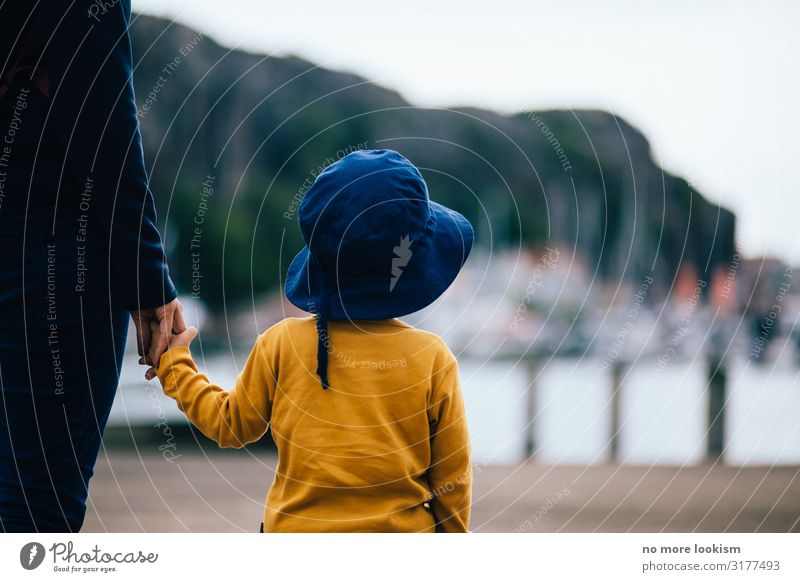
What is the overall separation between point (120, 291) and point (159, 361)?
19cm

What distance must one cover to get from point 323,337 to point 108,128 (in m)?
0.64

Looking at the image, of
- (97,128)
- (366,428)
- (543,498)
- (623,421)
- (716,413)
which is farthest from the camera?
(623,421)

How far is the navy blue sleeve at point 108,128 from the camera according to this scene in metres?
1.79

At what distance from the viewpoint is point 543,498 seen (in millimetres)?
4449

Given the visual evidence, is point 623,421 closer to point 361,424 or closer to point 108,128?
point 361,424

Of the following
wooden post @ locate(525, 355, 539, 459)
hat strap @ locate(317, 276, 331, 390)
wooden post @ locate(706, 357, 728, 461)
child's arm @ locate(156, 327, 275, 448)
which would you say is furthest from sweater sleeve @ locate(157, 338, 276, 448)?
wooden post @ locate(525, 355, 539, 459)

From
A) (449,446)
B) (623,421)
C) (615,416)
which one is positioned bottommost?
(623,421)

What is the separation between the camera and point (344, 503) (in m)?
1.72

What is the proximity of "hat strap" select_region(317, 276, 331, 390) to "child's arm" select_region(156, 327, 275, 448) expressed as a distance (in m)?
0.12

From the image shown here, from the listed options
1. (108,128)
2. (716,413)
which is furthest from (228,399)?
(716,413)

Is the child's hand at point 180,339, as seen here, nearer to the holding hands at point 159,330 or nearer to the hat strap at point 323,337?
the holding hands at point 159,330

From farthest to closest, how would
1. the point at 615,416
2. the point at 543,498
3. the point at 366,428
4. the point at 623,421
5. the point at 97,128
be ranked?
the point at 623,421
the point at 615,416
the point at 543,498
the point at 97,128
the point at 366,428

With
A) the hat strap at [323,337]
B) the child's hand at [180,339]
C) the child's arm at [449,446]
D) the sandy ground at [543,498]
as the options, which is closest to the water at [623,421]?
the sandy ground at [543,498]
